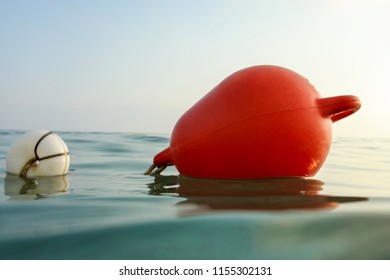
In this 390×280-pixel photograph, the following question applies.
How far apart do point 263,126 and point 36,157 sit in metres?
1.92

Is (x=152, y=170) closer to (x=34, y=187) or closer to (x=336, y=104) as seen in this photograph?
(x=34, y=187)

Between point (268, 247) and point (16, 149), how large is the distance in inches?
109

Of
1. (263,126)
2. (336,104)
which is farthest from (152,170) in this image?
(336,104)

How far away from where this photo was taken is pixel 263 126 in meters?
2.61

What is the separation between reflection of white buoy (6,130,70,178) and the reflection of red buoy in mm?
1270

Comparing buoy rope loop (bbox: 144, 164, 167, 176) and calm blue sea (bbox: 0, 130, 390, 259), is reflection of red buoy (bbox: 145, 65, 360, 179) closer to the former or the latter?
A: calm blue sea (bbox: 0, 130, 390, 259)

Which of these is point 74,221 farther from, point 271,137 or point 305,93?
point 305,93

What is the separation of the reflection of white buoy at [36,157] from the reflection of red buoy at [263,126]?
127 centimetres

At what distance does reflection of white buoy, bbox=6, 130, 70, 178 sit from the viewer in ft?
11.5

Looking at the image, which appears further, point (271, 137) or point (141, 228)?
point (271, 137)

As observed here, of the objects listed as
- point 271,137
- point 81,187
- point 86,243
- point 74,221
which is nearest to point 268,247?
point 86,243

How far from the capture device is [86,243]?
1417 millimetres
